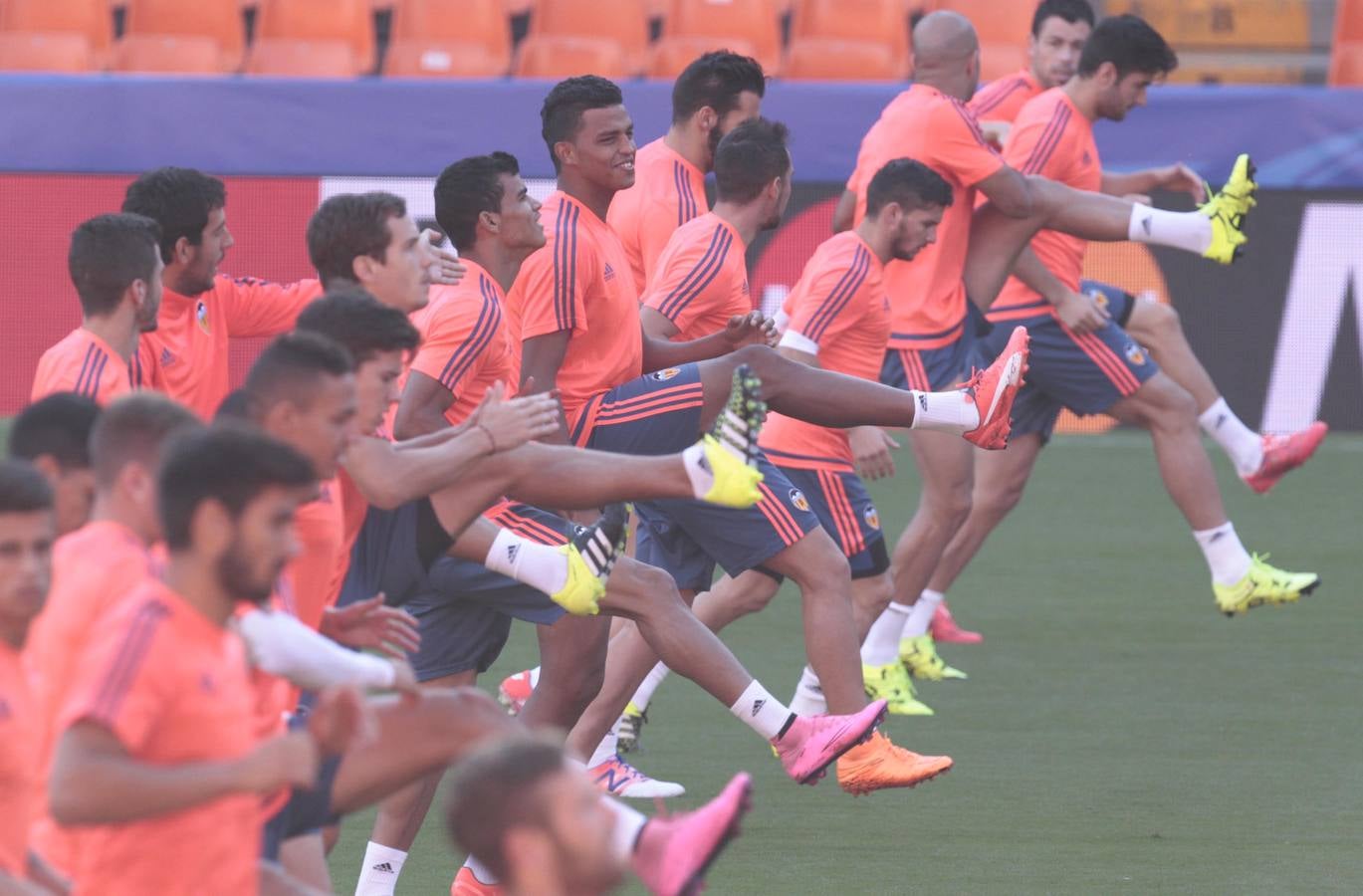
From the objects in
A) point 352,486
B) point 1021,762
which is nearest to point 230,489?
point 352,486

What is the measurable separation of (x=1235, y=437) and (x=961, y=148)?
1.82 meters

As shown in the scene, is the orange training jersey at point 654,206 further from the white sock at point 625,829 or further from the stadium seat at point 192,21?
the stadium seat at point 192,21

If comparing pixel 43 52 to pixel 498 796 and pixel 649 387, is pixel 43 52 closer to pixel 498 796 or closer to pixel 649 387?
pixel 649 387

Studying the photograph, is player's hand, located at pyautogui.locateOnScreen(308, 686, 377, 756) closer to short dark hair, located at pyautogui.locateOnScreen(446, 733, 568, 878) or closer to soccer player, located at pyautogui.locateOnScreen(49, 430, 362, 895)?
soccer player, located at pyautogui.locateOnScreen(49, 430, 362, 895)

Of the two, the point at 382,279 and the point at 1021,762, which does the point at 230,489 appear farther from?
the point at 1021,762

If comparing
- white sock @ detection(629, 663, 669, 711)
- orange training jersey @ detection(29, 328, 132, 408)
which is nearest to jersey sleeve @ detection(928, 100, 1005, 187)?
white sock @ detection(629, 663, 669, 711)

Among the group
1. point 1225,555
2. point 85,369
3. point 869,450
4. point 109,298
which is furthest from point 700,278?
point 1225,555

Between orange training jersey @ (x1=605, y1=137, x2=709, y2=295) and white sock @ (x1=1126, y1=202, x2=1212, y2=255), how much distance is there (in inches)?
71.9

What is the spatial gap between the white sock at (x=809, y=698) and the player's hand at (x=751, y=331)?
1230mm

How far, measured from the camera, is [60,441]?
13.5 ft

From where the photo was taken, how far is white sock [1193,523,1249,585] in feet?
27.7

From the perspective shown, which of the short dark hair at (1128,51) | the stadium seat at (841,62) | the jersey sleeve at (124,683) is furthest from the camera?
the stadium seat at (841,62)

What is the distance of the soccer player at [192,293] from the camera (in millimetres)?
6020

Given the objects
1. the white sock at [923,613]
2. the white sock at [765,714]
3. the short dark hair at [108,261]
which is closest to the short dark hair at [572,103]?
the short dark hair at [108,261]
